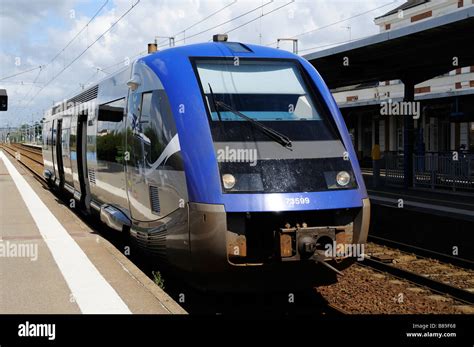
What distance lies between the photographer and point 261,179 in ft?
17.8

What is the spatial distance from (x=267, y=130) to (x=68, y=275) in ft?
9.50

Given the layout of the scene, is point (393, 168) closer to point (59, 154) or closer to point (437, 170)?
point (437, 170)

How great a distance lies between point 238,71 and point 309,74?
2.75 ft

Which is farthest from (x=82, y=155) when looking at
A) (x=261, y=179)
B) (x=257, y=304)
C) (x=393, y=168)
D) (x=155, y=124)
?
(x=393, y=168)

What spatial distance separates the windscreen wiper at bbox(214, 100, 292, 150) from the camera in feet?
19.0

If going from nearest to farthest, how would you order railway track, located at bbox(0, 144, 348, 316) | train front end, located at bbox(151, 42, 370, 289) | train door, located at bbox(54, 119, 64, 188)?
train front end, located at bbox(151, 42, 370, 289) < railway track, located at bbox(0, 144, 348, 316) < train door, located at bbox(54, 119, 64, 188)

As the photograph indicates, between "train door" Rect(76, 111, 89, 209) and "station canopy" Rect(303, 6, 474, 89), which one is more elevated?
"station canopy" Rect(303, 6, 474, 89)

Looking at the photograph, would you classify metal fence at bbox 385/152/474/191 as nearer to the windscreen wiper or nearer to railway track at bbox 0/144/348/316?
railway track at bbox 0/144/348/316

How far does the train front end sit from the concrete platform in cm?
79

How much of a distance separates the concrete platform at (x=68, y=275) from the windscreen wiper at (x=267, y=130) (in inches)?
75.4

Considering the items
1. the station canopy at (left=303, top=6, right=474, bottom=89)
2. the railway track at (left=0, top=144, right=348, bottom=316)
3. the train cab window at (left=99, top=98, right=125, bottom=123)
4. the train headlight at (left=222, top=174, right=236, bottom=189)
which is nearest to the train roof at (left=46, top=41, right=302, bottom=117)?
the train cab window at (left=99, top=98, right=125, bottom=123)

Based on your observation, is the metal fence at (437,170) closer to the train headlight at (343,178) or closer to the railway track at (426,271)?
the railway track at (426,271)

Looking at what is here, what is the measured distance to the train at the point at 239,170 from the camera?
17.4ft

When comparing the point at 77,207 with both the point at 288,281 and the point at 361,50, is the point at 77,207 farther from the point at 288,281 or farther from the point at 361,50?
the point at 288,281
